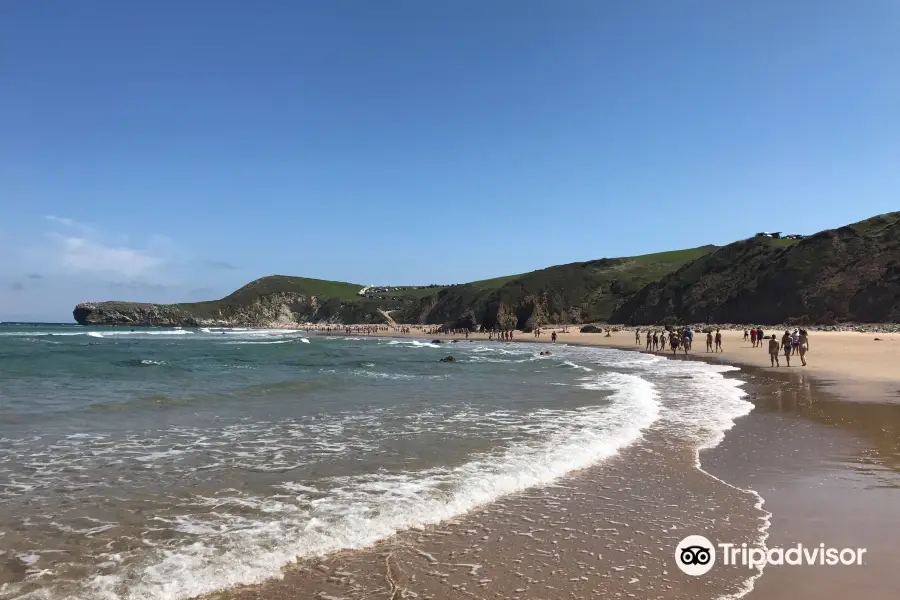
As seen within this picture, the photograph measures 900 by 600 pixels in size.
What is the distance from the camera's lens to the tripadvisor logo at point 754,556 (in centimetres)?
519

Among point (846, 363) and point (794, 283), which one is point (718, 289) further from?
point (846, 363)

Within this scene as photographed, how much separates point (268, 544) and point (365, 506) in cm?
149

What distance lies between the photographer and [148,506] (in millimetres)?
7305

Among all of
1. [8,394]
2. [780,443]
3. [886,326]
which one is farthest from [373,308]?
[780,443]

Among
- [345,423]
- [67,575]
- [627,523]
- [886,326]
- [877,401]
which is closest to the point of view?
[67,575]

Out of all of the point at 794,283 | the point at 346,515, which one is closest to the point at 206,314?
the point at 794,283

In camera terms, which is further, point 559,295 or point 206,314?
point 206,314

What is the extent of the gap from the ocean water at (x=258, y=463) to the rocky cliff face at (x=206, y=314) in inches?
6273

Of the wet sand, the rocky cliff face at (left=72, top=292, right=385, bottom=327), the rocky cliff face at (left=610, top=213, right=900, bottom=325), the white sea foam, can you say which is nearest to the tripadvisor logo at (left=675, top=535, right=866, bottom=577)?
the wet sand

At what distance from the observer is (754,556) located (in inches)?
212

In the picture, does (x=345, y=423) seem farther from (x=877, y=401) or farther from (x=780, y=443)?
(x=877, y=401)

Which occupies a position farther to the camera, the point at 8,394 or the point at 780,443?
the point at 8,394

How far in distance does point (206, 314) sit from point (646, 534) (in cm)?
20472

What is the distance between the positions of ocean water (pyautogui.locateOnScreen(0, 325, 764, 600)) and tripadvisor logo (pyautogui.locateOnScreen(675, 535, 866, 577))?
103 inches
